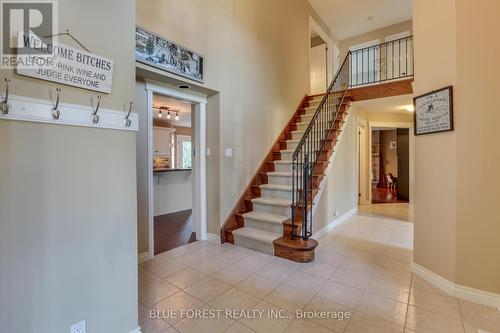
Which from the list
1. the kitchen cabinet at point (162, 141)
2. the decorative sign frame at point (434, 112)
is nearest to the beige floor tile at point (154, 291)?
the decorative sign frame at point (434, 112)

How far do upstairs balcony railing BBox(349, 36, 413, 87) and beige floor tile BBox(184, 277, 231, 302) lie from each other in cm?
610

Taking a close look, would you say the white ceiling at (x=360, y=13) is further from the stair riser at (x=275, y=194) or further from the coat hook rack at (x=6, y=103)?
the coat hook rack at (x=6, y=103)

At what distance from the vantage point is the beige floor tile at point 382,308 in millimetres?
1760

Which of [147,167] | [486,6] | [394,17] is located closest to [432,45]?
[486,6]

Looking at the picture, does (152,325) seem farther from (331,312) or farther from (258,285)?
(331,312)

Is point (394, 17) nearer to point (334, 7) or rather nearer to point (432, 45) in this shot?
point (334, 7)

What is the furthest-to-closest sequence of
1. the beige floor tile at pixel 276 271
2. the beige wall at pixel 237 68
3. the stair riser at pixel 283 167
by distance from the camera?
the stair riser at pixel 283 167 → the beige wall at pixel 237 68 → the beige floor tile at pixel 276 271

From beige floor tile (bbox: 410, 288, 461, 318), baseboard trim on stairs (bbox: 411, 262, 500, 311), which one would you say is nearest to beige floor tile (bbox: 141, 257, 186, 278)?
beige floor tile (bbox: 410, 288, 461, 318)

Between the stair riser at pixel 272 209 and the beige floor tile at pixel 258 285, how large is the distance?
1.12 meters

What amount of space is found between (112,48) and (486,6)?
9.25 feet

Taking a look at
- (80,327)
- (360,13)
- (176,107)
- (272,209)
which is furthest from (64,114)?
(360,13)

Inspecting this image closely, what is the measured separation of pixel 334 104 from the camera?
4555mm

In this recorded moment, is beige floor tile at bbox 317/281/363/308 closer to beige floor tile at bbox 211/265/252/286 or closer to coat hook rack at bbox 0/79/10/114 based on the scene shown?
beige floor tile at bbox 211/265/252/286

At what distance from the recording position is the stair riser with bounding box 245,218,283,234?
3.16 meters
